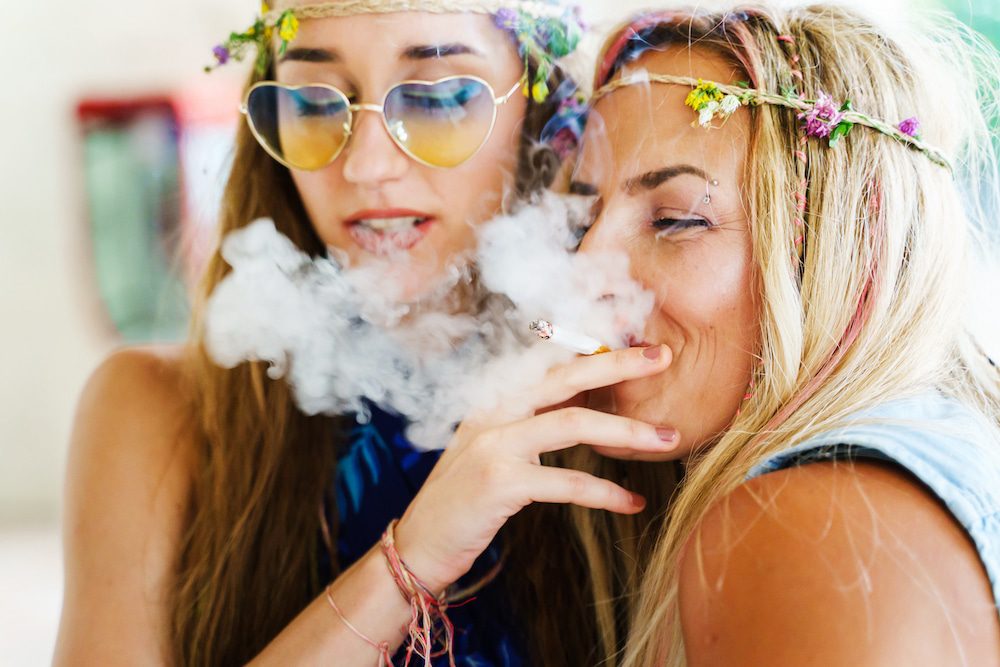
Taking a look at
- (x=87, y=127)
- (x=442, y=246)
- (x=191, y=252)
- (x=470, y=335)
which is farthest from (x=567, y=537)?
(x=87, y=127)

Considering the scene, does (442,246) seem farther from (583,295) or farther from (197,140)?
(197,140)

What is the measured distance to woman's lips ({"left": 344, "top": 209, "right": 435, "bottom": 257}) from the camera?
1.87m

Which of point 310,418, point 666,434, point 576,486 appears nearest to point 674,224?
point 666,434

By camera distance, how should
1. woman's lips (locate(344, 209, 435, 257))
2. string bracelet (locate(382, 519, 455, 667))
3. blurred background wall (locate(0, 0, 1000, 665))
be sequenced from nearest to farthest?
string bracelet (locate(382, 519, 455, 667))
woman's lips (locate(344, 209, 435, 257))
blurred background wall (locate(0, 0, 1000, 665))

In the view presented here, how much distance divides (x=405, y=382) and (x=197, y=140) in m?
3.20

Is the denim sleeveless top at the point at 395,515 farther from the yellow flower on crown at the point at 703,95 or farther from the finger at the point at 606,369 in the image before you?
the yellow flower on crown at the point at 703,95

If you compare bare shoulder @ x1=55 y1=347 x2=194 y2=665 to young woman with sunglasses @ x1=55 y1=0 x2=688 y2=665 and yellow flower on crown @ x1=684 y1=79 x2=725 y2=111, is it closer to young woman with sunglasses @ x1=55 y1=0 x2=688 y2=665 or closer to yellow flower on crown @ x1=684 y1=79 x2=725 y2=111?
young woman with sunglasses @ x1=55 y1=0 x2=688 y2=665

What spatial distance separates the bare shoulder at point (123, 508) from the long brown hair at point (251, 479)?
4 centimetres

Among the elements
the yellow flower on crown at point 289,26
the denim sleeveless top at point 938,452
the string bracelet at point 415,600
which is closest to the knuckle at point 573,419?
the denim sleeveless top at point 938,452

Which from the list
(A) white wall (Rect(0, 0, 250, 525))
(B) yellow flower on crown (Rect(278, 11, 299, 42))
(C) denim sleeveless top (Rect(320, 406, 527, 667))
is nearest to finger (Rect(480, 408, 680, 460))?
(C) denim sleeveless top (Rect(320, 406, 527, 667))

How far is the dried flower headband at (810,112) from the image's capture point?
1389 mm

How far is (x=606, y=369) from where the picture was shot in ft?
4.59

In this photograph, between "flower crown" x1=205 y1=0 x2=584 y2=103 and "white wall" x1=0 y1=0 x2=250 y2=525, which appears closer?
"flower crown" x1=205 y1=0 x2=584 y2=103

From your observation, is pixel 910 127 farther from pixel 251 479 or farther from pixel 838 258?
pixel 251 479
